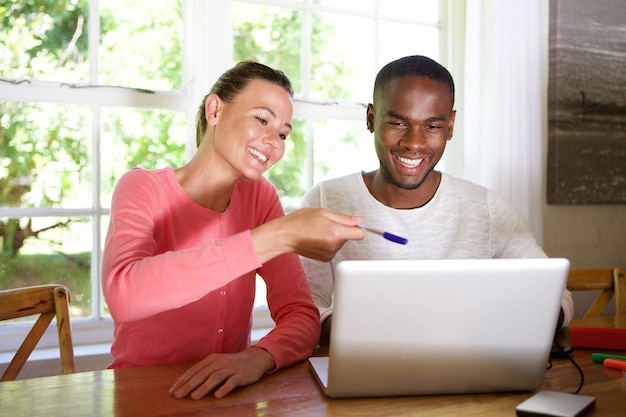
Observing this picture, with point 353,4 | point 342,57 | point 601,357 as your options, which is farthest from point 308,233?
point 353,4

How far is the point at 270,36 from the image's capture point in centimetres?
230

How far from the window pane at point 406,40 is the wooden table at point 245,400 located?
1.69 meters

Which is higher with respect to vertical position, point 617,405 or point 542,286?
point 542,286

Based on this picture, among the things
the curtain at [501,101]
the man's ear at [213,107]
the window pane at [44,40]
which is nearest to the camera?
the man's ear at [213,107]

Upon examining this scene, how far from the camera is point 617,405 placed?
0.94 meters

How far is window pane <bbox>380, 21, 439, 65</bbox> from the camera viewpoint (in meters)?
2.51

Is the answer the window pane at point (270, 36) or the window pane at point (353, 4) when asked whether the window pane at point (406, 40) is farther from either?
the window pane at point (270, 36)

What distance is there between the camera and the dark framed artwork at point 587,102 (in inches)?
102

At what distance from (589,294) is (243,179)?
5.91 ft

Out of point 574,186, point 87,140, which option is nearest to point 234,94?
point 87,140

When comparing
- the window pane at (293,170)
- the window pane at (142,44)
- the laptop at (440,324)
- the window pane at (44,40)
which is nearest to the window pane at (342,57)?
the window pane at (293,170)

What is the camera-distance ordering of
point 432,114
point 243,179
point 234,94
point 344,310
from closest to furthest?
point 344,310 → point 234,94 → point 243,179 → point 432,114

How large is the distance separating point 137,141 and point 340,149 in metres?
0.75

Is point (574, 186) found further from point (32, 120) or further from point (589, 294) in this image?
point (32, 120)
